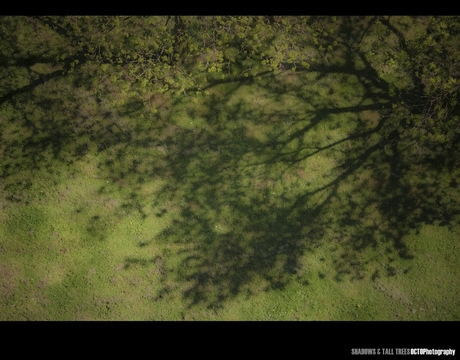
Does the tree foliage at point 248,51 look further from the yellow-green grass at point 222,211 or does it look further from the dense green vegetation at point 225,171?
the yellow-green grass at point 222,211

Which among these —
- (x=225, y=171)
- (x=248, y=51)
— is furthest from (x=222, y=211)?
(x=248, y=51)

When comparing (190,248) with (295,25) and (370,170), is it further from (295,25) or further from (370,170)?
(295,25)

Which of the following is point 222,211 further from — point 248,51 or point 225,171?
point 248,51

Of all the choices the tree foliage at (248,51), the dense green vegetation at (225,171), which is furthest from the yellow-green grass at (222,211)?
the tree foliage at (248,51)

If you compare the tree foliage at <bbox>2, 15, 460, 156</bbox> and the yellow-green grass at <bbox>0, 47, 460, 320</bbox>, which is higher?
the tree foliage at <bbox>2, 15, 460, 156</bbox>

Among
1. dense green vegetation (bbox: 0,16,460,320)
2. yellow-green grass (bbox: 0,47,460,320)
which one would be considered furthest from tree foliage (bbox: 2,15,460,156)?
yellow-green grass (bbox: 0,47,460,320)

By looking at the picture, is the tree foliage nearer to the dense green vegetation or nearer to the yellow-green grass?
the dense green vegetation

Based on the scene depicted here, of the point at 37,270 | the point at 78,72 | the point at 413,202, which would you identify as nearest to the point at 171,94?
the point at 78,72
